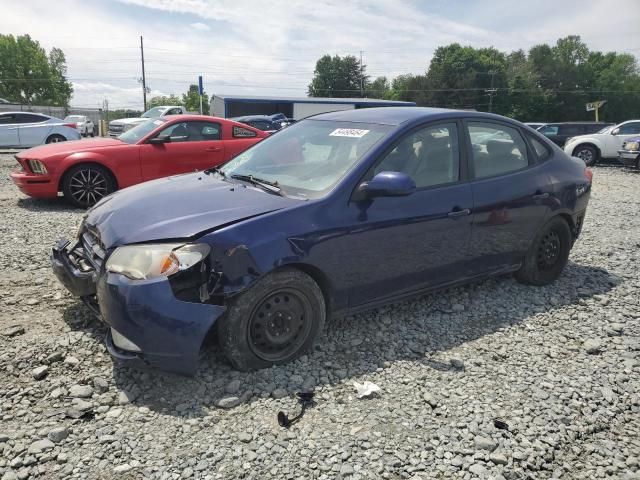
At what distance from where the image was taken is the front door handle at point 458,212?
368 cm

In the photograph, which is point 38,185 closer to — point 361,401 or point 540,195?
point 361,401

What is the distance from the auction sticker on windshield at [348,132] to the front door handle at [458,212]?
89cm

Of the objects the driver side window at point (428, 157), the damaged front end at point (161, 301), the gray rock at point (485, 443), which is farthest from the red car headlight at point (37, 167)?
the gray rock at point (485, 443)

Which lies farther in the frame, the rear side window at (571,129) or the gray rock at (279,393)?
the rear side window at (571,129)

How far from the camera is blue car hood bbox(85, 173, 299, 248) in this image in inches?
112

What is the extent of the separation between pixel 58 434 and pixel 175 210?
1.38 metres

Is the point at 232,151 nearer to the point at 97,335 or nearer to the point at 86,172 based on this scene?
the point at 86,172

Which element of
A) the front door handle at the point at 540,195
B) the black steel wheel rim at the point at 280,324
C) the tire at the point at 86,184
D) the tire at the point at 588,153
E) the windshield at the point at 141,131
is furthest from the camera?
the tire at the point at 588,153

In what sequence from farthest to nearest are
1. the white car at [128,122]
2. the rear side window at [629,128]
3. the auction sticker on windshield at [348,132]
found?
the white car at [128,122]
the rear side window at [629,128]
the auction sticker on windshield at [348,132]

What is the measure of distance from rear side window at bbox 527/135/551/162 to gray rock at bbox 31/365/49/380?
4.27 metres

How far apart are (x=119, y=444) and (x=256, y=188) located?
5.84ft

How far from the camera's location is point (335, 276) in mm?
3168

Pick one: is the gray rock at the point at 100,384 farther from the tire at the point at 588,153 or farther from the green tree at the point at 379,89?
the green tree at the point at 379,89

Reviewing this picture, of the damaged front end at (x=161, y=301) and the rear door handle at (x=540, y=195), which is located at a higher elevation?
the rear door handle at (x=540, y=195)
